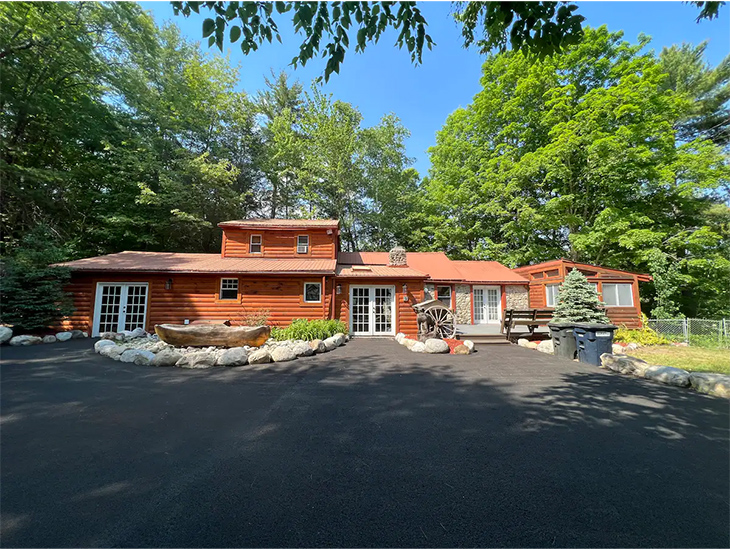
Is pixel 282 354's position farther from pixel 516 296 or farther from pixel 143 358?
pixel 516 296

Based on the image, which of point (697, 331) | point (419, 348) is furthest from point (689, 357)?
point (419, 348)

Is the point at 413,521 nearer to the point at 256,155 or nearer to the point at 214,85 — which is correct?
the point at 256,155

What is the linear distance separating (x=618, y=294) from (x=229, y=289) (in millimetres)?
18094

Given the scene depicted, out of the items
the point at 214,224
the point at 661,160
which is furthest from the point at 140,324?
the point at 661,160

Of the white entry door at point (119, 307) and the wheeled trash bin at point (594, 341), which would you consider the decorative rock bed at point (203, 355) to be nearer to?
the white entry door at point (119, 307)

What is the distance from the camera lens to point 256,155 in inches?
904

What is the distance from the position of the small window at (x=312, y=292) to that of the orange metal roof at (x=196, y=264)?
0.80 m

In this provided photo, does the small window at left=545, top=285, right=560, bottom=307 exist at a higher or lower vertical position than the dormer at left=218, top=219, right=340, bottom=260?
lower

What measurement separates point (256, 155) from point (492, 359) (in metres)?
23.0

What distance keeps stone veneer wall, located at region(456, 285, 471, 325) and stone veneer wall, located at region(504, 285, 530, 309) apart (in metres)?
2.19

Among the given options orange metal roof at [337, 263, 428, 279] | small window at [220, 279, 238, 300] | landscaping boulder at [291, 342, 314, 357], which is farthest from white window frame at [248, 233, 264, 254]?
landscaping boulder at [291, 342, 314, 357]

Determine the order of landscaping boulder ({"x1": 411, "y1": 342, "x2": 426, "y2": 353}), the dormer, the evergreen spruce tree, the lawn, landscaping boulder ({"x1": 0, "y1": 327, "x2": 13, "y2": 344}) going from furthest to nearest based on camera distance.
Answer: the dormer → the evergreen spruce tree → landscaping boulder ({"x1": 411, "y1": 342, "x2": 426, "y2": 353}) → landscaping boulder ({"x1": 0, "y1": 327, "x2": 13, "y2": 344}) → the lawn

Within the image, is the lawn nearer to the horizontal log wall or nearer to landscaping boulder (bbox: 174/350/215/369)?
landscaping boulder (bbox: 174/350/215/369)

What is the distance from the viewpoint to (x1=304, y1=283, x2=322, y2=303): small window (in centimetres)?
1249
